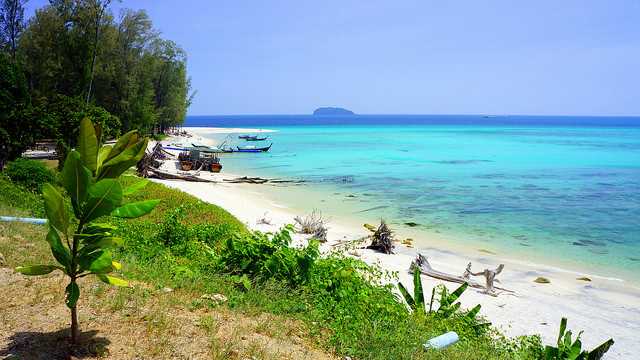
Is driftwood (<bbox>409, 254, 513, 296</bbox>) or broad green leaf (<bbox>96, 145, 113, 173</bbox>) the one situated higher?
broad green leaf (<bbox>96, 145, 113, 173</bbox>)

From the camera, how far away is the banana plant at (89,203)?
3.94m

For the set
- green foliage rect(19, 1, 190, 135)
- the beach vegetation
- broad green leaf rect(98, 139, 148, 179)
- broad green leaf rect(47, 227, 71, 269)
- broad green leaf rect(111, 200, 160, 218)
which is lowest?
the beach vegetation

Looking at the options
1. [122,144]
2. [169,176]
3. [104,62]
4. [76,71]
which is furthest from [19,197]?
[104,62]

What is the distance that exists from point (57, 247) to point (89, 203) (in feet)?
1.59

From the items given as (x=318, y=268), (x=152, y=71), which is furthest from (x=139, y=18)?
(x=318, y=268)

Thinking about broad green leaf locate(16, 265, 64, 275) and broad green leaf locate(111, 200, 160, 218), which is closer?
broad green leaf locate(16, 265, 64, 275)

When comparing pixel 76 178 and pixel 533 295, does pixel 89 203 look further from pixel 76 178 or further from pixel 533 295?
pixel 533 295

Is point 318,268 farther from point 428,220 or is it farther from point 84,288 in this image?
point 428,220

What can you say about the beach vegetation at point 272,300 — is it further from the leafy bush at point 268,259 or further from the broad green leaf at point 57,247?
the broad green leaf at point 57,247

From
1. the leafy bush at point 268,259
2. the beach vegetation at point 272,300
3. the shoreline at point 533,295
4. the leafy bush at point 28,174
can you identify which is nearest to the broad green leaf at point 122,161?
the beach vegetation at point 272,300

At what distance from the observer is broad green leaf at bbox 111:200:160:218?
426cm

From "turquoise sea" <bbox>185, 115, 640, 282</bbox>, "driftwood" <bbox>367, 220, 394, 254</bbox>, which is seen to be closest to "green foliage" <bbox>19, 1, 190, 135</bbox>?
"turquoise sea" <bbox>185, 115, 640, 282</bbox>

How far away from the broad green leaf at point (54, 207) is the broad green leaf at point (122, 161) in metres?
0.48

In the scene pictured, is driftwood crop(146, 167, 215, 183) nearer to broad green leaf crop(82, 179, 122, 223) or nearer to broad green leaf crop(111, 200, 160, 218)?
broad green leaf crop(111, 200, 160, 218)
